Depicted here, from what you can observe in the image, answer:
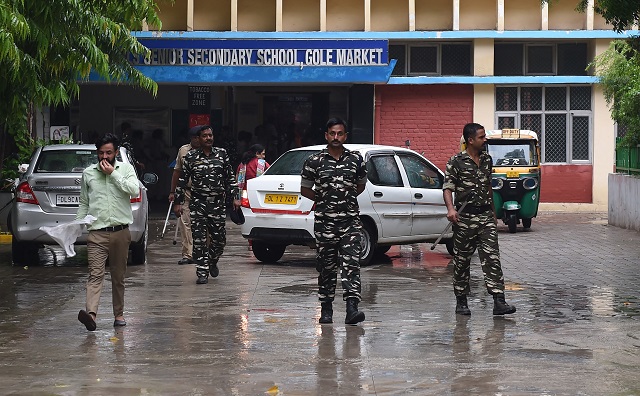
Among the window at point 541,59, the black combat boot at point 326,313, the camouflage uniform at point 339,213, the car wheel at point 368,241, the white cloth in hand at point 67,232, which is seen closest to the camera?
the white cloth in hand at point 67,232

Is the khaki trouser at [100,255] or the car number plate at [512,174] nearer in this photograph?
the khaki trouser at [100,255]

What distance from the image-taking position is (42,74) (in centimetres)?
1378

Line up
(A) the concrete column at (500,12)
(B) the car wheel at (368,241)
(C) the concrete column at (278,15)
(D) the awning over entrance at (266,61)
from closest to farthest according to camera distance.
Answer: (B) the car wheel at (368,241) < (D) the awning over entrance at (266,61) < (C) the concrete column at (278,15) < (A) the concrete column at (500,12)

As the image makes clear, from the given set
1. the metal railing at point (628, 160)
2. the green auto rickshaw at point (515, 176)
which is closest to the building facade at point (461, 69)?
the metal railing at point (628, 160)

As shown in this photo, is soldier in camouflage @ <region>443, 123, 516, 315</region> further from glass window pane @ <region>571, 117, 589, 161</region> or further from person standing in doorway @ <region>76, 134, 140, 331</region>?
glass window pane @ <region>571, 117, 589, 161</region>

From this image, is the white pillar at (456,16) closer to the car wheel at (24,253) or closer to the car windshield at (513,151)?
the car windshield at (513,151)

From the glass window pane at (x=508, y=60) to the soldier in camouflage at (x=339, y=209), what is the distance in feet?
68.4

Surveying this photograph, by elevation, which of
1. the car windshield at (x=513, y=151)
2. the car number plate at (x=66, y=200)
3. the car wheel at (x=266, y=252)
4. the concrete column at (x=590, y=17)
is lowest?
the car wheel at (x=266, y=252)

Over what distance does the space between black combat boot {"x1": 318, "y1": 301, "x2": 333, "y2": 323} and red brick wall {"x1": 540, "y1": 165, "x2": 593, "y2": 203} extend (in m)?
20.9

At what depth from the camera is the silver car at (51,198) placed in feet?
52.7

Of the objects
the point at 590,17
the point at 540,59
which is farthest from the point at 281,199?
the point at 590,17

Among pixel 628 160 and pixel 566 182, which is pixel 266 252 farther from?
pixel 566 182

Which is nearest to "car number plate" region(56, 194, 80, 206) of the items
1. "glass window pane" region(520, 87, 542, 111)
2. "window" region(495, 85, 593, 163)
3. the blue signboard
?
the blue signboard

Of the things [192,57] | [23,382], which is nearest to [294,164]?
[23,382]
